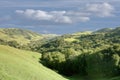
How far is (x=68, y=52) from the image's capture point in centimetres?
17138

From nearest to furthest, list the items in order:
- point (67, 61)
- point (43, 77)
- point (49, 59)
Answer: point (43, 77) → point (67, 61) → point (49, 59)

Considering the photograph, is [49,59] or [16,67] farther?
[49,59]

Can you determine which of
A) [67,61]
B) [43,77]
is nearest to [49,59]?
[67,61]

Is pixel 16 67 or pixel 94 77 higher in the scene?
pixel 16 67

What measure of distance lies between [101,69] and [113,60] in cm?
492

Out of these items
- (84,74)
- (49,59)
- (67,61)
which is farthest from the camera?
(49,59)

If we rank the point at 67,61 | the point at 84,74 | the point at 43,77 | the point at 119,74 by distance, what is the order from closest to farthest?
the point at 43,77
the point at 119,74
the point at 84,74
the point at 67,61

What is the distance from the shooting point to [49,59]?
15175cm

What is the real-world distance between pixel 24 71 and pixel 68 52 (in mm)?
131886

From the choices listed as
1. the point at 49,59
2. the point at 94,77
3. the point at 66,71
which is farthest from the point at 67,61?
the point at 94,77

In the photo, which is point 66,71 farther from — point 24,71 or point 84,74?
point 24,71

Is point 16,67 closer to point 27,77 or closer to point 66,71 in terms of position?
point 27,77

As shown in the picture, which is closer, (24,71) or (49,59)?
(24,71)

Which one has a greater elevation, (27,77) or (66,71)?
(27,77)
